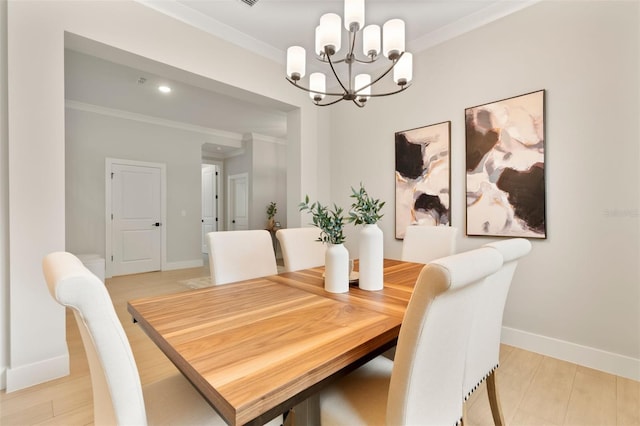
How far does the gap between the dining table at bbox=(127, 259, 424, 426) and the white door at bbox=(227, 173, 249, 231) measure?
17.0ft

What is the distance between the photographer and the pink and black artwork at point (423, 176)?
2711 millimetres

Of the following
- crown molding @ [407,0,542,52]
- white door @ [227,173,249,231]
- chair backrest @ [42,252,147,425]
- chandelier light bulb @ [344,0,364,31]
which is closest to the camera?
chair backrest @ [42,252,147,425]

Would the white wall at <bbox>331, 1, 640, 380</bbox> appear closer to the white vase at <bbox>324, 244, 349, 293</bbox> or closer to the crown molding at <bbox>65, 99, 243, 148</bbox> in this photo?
the white vase at <bbox>324, 244, 349, 293</bbox>

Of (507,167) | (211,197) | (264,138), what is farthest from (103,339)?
(211,197)

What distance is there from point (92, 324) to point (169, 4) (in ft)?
8.93

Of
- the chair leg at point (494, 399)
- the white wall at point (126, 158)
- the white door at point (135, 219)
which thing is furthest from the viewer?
the white door at point (135, 219)

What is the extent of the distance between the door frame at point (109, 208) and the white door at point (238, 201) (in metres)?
1.62

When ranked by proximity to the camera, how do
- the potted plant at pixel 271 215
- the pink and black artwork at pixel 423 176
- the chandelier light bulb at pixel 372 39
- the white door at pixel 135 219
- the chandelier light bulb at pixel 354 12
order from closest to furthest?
the chandelier light bulb at pixel 354 12 < the chandelier light bulb at pixel 372 39 < the pink and black artwork at pixel 423 176 < the white door at pixel 135 219 < the potted plant at pixel 271 215

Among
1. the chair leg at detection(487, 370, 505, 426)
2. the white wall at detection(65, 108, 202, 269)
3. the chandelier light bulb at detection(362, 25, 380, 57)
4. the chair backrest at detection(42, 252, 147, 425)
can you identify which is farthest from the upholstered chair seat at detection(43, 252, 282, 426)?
the white wall at detection(65, 108, 202, 269)

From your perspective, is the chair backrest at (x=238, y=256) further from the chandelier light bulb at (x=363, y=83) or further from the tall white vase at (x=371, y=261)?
the chandelier light bulb at (x=363, y=83)

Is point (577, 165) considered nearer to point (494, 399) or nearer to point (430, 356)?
point (494, 399)

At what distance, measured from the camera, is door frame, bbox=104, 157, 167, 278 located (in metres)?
4.71

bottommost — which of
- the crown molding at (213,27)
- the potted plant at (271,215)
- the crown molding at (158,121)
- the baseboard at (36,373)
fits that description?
the baseboard at (36,373)

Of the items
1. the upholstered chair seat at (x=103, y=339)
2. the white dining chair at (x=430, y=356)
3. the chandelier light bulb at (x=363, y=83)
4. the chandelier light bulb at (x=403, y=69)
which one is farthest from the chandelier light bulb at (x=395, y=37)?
the upholstered chair seat at (x=103, y=339)
